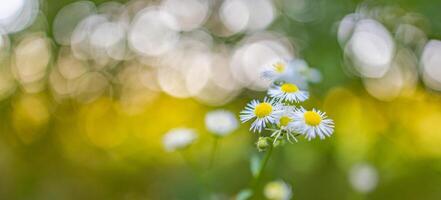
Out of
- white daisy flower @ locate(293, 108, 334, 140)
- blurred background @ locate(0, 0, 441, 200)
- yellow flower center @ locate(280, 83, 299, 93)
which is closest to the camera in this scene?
white daisy flower @ locate(293, 108, 334, 140)

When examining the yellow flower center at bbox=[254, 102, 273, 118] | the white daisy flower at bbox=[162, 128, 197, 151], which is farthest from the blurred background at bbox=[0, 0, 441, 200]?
the yellow flower center at bbox=[254, 102, 273, 118]

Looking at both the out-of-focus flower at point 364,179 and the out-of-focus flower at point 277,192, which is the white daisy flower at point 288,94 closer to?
the out-of-focus flower at point 277,192


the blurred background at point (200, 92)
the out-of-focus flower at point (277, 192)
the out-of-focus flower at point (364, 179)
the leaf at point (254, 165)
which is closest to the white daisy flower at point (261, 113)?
the leaf at point (254, 165)

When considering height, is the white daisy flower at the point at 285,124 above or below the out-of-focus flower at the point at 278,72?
above

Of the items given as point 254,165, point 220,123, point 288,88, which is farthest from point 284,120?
point 220,123

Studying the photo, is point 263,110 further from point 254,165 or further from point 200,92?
point 200,92

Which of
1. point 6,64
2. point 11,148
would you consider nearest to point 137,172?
point 11,148

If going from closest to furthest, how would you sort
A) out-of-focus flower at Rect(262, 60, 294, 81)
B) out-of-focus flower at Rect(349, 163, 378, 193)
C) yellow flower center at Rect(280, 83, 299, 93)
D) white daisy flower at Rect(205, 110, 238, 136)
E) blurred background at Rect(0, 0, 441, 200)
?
1. yellow flower center at Rect(280, 83, 299, 93)
2. out-of-focus flower at Rect(262, 60, 294, 81)
3. white daisy flower at Rect(205, 110, 238, 136)
4. out-of-focus flower at Rect(349, 163, 378, 193)
5. blurred background at Rect(0, 0, 441, 200)

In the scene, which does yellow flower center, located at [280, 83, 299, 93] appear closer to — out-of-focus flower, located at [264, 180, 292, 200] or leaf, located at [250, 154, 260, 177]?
leaf, located at [250, 154, 260, 177]
